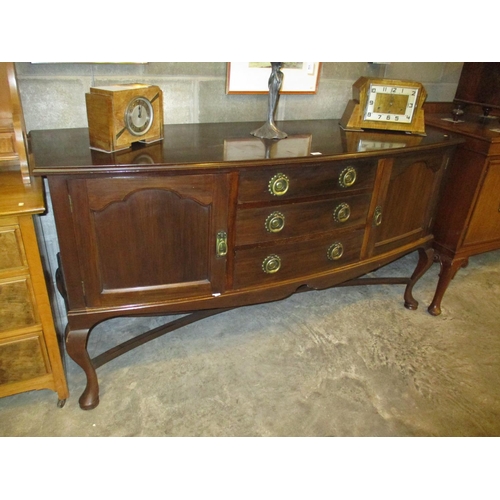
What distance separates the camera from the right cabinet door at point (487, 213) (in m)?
2.13

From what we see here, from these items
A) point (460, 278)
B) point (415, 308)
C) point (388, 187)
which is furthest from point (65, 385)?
point (460, 278)

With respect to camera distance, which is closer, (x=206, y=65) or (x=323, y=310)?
(x=206, y=65)

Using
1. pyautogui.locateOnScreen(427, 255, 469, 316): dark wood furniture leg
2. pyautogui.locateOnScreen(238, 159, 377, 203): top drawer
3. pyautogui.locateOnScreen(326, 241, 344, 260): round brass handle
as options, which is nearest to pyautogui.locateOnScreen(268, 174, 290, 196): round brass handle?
pyautogui.locateOnScreen(238, 159, 377, 203): top drawer

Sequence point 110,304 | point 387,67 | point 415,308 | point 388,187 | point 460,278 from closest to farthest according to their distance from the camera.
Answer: point 110,304
point 388,187
point 387,67
point 415,308
point 460,278

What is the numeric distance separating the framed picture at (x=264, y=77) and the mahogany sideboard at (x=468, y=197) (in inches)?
29.9

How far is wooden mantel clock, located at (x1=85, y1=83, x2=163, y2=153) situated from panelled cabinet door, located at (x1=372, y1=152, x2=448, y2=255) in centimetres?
102

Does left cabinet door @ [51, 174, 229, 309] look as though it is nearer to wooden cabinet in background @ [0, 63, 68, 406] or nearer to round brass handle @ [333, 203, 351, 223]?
wooden cabinet in background @ [0, 63, 68, 406]

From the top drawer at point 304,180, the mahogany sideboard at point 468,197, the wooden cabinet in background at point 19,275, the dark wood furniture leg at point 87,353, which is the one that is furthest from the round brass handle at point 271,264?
the mahogany sideboard at point 468,197

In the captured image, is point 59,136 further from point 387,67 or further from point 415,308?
point 415,308

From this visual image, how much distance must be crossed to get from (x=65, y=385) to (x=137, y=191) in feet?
3.13

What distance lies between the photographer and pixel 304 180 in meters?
1.57

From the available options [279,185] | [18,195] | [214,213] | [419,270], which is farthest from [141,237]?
[419,270]

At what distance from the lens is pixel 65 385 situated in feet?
5.67

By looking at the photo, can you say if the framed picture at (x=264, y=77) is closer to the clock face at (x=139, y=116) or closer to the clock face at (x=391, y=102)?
the clock face at (x=391, y=102)
